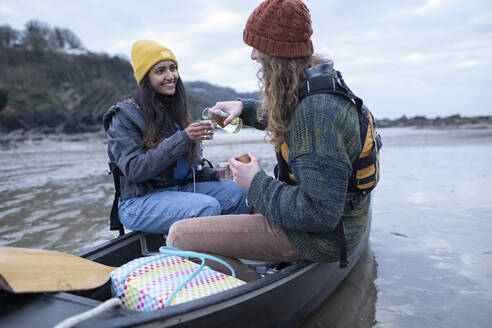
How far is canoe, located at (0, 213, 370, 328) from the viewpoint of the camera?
139 centimetres

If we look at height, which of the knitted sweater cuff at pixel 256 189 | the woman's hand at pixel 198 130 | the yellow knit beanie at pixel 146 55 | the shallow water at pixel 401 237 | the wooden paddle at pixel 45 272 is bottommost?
the shallow water at pixel 401 237

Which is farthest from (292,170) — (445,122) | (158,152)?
(445,122)

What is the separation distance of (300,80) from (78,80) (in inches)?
1993

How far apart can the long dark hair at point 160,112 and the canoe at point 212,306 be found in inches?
36.1

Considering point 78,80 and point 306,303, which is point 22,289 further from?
point 78,80

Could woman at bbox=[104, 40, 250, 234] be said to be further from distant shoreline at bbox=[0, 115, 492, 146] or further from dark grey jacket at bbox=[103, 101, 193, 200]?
distant shoreline at bbox=[0, 115, 492, 146]

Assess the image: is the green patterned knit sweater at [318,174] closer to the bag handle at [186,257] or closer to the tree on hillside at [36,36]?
the bag handle at [186,257]

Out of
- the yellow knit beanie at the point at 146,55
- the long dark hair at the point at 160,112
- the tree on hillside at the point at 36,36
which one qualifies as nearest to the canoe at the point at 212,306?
the long dark hair at the point at 160,112

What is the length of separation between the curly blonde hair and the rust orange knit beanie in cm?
5

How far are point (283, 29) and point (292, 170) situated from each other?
708 mm

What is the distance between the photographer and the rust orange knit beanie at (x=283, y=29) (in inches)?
69.3

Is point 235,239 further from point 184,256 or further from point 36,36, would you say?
point 36,36

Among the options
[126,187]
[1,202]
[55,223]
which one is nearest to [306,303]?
[126,187]

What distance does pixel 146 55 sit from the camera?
2.86 meters
